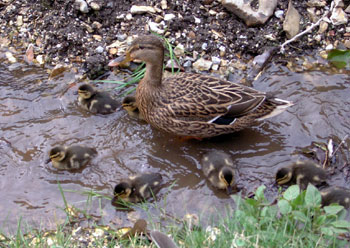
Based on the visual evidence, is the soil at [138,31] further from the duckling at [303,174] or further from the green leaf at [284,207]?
the green leaf at [284,207]

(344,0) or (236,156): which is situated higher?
(344,0)

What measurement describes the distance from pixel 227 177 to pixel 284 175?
1.29ft

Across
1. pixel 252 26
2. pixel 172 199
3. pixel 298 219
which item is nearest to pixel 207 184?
pixel 172 199

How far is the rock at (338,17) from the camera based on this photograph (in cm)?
439

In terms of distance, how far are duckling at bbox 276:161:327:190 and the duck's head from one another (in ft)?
1.05

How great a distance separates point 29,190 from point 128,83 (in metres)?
1.30

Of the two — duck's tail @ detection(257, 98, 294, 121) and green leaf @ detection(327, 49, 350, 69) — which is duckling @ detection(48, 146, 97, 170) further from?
green leaf @ detection(327, 49, 350, 69)

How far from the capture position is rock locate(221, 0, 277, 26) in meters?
4.32

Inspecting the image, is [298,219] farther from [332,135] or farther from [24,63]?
[24,63]

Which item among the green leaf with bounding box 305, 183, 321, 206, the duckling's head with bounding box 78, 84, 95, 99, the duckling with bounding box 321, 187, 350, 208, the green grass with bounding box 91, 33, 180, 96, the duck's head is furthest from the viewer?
the green grass with bounding box 91, 33, 180, 96

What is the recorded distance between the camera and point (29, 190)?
333 cm

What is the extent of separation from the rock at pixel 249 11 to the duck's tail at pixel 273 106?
1.07 metres

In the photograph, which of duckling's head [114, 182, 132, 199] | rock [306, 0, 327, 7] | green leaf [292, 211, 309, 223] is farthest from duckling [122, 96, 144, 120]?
rock [306, 0, 327, 7]

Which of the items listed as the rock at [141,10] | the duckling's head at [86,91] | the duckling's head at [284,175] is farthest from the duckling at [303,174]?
the rock at [141,10]
